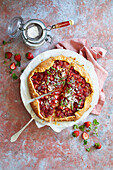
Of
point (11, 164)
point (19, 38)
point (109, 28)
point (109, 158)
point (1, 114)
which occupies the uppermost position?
point (19, 38)

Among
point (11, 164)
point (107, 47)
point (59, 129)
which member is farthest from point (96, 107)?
point (11, 164)

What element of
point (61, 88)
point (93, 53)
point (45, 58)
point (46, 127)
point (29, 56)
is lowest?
point (46, 127)

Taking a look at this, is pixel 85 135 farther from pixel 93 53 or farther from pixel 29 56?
pixel 29 56

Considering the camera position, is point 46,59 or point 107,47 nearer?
point 46,59

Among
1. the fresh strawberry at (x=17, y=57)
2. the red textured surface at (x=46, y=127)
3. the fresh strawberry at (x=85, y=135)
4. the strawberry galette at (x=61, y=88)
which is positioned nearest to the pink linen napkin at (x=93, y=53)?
the red textured surface at (x=46, y=127)

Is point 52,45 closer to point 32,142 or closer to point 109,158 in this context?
point 32,142

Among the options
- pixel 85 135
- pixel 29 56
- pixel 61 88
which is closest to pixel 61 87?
pixel 61 88

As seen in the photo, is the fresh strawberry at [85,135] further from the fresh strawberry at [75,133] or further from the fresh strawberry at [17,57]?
the fresh strawberry at [17,57]
